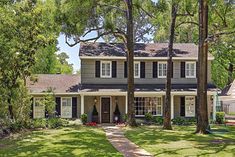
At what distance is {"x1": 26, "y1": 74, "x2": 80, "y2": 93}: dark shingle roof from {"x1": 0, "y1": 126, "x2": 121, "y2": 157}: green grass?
11183 millimetres

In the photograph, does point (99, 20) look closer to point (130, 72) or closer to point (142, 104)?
point (130, 72)

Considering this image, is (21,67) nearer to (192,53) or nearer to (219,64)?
(192,53)

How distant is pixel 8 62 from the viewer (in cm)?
2012

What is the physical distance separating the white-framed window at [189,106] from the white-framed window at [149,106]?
7.48 feet

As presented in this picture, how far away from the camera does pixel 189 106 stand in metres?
31.9

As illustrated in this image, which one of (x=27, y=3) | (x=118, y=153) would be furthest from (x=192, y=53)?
(x=118, y=153)

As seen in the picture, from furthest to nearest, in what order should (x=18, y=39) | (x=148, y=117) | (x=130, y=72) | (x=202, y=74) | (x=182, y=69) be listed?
(x=182, y=69) → (x=148, y=117) → (x=130, y=72) → (x=18, y=39) → (x=202, y=74)

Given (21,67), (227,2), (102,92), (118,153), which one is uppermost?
(227,2)

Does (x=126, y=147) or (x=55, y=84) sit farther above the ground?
(x=55, y=84)

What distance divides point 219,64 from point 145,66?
78.6 ft

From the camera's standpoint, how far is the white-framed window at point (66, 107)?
3116 centimetres

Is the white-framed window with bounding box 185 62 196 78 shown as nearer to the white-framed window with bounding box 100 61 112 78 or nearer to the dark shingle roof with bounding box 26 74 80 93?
the white-framed window with bounding box 100 61 112 78

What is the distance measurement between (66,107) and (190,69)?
11283 mm

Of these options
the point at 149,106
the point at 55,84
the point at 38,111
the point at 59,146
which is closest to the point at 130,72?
the point at 149,106
